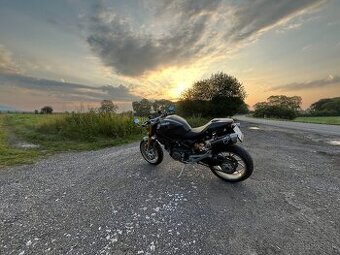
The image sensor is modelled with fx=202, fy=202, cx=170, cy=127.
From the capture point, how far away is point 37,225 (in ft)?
A: 9.34

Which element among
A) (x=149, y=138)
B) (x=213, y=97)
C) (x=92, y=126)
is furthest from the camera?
(x=213, y=97)

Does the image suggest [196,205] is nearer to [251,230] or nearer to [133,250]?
[251,230]

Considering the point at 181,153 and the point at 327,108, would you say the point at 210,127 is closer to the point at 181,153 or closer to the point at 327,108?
the point at 181,153

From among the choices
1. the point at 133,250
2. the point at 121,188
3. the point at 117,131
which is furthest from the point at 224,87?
the point at 133,250

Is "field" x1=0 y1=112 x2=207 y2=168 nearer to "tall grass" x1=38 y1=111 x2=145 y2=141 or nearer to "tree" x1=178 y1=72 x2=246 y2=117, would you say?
"tall grass" x1=38 y1=111 x2=145 y2=141

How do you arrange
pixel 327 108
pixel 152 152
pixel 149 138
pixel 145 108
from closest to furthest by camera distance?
pixel 149 138, pixel 152 152, pixel 145 108, pixel 327 108

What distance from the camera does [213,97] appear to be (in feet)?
63.8

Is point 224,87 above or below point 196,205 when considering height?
above

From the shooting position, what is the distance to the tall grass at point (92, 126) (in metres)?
9.50

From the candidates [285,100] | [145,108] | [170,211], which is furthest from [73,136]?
[285,100]

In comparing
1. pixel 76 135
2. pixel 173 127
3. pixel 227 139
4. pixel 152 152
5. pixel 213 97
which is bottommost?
pixel 76 135

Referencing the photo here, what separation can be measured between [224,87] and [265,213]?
1781cm

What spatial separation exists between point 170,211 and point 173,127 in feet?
5.39

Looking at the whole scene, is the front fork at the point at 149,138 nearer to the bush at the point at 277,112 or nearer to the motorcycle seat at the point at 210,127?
the motorcycle seat at the point at 210,127
